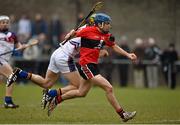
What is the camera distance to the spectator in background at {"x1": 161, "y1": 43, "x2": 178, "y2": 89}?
36.8 m

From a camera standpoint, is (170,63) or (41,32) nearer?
(170,63)

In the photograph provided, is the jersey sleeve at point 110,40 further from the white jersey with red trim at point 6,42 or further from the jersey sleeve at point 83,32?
the white jersey with red trim at point 6,42

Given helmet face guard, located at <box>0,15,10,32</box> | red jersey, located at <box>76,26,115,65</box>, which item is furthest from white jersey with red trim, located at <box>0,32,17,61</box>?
red jersey, located at <box>76,26,115,65</box>

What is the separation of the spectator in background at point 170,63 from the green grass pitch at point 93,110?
23.4ft

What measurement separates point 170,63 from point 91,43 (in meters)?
18.8

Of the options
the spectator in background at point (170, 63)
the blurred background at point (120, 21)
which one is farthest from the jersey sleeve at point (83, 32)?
the blurred background at point (120, 21)

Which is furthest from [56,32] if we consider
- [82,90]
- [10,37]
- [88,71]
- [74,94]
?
[88,71]

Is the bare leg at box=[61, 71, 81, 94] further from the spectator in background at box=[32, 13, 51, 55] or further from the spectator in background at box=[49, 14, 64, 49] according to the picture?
the spectator in background at box=[49, 14, 64, 49]

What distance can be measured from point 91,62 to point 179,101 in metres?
8.66

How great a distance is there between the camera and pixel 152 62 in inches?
1480

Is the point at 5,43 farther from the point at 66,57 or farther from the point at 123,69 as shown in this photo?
the point at 123,69

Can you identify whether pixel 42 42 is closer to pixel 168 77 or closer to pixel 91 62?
pixel 168 77

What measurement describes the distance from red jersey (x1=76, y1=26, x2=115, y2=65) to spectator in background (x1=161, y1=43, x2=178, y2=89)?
60.3ft

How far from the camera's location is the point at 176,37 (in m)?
42.0
